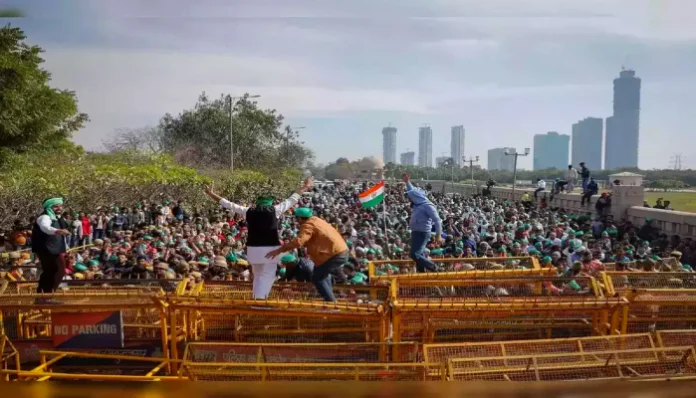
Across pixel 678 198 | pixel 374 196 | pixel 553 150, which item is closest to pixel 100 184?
pixel 374 196

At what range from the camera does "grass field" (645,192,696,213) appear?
58.5 ft

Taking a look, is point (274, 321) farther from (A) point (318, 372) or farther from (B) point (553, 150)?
(B) point (553, 150)

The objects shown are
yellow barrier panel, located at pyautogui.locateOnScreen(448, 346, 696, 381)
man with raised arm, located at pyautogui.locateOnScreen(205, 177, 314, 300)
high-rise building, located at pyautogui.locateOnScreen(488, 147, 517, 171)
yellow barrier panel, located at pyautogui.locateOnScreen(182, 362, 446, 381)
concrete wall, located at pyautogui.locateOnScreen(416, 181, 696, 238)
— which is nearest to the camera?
yellow barrier panel, located at pyautogui.locateOnScreen(182, 362, 446, 381)

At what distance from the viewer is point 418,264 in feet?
22.7

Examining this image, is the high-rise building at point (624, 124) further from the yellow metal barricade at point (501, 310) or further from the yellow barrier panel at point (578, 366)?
the yellow barrier panel at point (578, 366)

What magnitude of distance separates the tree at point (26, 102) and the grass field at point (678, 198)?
16.9 metres

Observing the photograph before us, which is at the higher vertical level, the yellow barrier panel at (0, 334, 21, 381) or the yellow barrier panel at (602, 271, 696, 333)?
the yellow barrier panel at (602, 271, 696, 333)

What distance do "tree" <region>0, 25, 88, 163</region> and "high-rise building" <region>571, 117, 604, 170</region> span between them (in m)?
11.5

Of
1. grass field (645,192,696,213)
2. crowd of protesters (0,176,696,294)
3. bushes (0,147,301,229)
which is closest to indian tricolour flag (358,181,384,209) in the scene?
crowd of protesters (0,176,696,294)

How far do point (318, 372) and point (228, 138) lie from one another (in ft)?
81.1

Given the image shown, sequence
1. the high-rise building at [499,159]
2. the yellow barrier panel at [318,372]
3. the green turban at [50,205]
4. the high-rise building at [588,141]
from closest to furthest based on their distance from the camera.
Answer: the yellow barrier panel at [318,372] → the green turban at [50,205] → the high-rise building at [588,141] → the high-rise building at [499,159]

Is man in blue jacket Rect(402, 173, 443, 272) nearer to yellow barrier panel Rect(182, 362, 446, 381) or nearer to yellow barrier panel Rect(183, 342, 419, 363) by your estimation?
yellow barrier panel Rect(183, 342, 419, 363)

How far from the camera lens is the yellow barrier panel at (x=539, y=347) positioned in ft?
14.8

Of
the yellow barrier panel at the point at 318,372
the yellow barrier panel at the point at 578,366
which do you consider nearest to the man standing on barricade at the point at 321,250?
the yellow barrier panel at the point at 318,372
